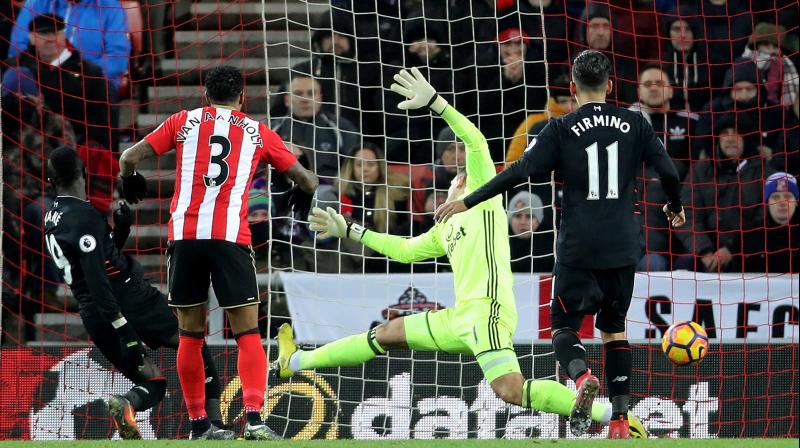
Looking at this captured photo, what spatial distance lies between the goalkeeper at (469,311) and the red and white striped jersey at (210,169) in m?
0.92

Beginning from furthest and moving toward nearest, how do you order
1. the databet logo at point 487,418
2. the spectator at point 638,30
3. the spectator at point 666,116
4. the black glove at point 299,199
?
the spectator at point 638,30
the spectator at point 666,116
the databet logo at point 487,418
the black glove at point 299,199

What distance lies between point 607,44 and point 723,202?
1.59 m

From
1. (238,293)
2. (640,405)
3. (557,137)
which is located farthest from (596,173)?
(640,405)

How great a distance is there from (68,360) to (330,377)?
5.80 ft

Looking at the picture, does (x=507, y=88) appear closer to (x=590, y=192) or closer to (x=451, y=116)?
(x=451, y=116)

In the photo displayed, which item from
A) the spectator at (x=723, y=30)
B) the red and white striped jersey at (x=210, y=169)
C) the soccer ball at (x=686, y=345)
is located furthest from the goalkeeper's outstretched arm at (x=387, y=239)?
the spectator at (x=723, y=30)

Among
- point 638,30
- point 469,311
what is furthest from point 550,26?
point 469,311

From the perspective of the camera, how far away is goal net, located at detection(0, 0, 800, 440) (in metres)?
9.25

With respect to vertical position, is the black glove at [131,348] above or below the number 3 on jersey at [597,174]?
below

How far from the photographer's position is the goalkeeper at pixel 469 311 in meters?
7.52

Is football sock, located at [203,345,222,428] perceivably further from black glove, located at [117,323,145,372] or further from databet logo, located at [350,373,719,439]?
databet logo, located at [350,373,719,439]

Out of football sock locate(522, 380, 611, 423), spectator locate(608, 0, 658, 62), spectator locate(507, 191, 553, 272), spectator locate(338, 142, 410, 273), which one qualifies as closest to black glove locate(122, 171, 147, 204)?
football sock locate(522, 380, 611, 423)

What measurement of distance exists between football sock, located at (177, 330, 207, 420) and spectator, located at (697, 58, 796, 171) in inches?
208

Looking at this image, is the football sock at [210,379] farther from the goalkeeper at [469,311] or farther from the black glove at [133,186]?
the black glove at [133,186]
